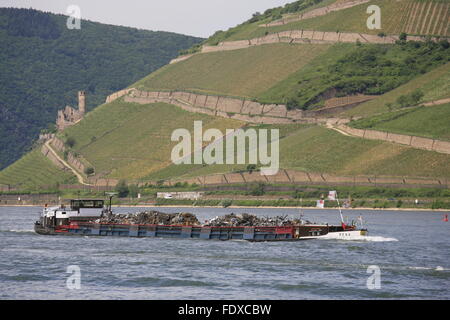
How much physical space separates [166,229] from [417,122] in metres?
92.3

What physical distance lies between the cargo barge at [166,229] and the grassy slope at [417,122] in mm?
76147

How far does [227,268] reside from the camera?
2662 inches

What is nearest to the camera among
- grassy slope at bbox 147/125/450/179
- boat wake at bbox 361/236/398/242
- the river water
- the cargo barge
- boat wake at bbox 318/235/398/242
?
the river water

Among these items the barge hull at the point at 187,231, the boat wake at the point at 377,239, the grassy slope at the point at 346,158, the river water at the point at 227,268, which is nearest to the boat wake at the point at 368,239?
the boat wake at the point at 377,239

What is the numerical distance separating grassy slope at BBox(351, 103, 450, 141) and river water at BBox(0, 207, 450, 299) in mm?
77978

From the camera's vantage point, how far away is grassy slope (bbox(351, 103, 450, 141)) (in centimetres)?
17138

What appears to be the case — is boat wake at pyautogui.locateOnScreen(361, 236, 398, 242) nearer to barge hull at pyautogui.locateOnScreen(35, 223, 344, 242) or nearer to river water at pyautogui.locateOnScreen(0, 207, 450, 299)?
river water at pyautogui.locateOnScreen(0, 207, 450, 299)

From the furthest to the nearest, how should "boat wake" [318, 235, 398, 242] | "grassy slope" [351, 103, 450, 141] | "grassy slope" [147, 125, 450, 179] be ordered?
"grassy slope" [351, 103, 450, 141]
"grassy slope" [147, 125, 450, 179]
"boat wake" [318, 235, 398, 242]

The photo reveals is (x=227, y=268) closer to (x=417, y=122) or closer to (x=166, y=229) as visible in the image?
(x=166, y=229)

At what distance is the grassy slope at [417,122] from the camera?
562 feet

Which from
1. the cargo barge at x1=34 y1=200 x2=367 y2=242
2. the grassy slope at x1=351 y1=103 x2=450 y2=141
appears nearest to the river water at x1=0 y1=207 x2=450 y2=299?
the cargo barge at x1=34 y1=200 x2=367 y2=242

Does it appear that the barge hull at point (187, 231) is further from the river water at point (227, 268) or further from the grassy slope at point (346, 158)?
the grassy slope at point (346, 158)
